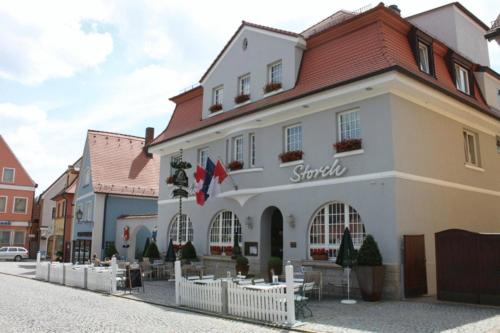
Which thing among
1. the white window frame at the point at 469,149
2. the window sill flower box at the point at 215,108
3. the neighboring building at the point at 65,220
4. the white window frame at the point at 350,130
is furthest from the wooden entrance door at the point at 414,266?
the neighboring building at the point at 65,220

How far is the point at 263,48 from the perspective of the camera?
64.0 ft

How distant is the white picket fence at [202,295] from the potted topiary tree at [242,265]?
180 inches

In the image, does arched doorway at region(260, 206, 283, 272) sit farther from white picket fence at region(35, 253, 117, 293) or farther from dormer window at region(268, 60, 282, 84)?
white picket fence at region(35, 253, 117, 293)

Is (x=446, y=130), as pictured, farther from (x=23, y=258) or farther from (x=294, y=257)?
(x=23, y=258)

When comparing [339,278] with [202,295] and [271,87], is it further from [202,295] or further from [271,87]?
[271,87]

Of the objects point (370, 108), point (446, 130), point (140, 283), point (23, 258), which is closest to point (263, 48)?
point (370, 108)

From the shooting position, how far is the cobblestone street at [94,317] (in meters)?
10.0

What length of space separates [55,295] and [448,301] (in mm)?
12877

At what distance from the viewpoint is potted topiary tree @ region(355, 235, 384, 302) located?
43.5 ft

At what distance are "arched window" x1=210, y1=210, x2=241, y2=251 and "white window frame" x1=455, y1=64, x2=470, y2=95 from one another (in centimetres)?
1071

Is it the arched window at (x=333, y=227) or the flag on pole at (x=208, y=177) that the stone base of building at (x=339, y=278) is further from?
the flag on pole at (x=208, y=177)

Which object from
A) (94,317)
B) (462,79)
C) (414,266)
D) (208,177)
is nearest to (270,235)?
(208,177)

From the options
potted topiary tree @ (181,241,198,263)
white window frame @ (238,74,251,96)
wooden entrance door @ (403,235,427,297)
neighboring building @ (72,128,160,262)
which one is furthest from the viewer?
neighboring building @ (72,128,160,262)

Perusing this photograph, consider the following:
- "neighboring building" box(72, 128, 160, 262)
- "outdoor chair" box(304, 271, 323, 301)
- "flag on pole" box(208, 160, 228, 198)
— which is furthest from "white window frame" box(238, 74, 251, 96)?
"neighboring building" box(72, 128, 160, 262)
